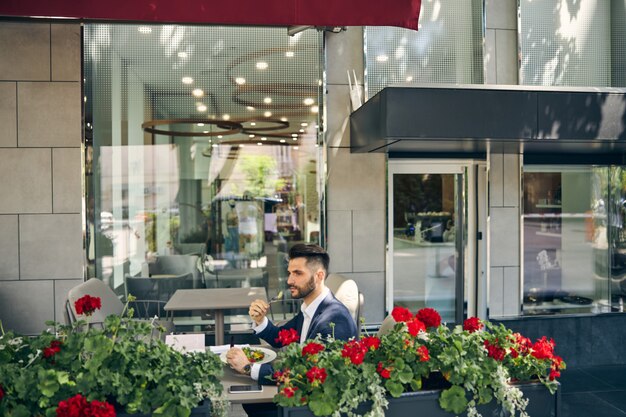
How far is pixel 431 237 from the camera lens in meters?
7.60

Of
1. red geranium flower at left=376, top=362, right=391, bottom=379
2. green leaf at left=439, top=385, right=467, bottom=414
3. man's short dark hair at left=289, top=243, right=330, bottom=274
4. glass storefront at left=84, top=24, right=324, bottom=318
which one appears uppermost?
glass storefront at left=84, top=24, right=324, bottom=318

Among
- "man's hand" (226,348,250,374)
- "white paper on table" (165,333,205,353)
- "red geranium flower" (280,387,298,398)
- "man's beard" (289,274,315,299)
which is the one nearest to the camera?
"red geranium flower" (280,387,298,398)

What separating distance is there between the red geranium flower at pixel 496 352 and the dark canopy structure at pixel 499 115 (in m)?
2.67

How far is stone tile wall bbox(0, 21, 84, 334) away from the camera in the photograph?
632 cm

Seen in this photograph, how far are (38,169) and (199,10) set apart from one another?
3436mm

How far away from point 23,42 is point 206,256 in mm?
3209

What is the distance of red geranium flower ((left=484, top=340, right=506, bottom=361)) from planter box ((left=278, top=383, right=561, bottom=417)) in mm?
165

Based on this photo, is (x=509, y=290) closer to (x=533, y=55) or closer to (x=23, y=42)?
(x=533, y=55)

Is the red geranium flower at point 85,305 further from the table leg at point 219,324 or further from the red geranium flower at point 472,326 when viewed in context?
the table leg at point 219,324

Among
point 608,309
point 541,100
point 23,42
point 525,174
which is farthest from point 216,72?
point 608,309

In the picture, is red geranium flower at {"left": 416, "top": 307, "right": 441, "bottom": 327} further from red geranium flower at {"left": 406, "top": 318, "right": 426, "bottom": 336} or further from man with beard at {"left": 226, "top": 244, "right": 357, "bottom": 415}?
man with beard at {"left": 226, "top": 244, "right": 357, "bottom": 415}

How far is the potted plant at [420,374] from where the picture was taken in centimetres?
251

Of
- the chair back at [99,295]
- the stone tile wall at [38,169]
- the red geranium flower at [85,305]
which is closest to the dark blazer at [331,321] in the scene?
the red geranium flower at [85,305]

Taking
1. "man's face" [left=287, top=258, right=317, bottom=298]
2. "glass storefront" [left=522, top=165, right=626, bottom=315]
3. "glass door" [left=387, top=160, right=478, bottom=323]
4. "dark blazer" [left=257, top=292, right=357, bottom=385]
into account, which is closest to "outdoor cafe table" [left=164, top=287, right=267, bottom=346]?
"man's face" [left=287, top=258, right=317, bottom=298]
